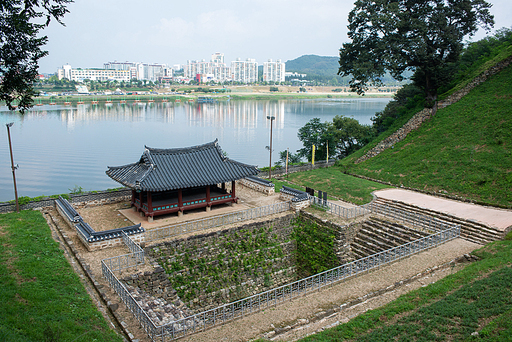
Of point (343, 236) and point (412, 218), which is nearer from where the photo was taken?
point (343, 236)

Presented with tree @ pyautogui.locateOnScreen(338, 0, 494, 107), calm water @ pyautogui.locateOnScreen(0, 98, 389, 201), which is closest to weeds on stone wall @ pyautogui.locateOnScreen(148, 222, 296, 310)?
tree @ pyautogui.locateOnScreen(338, 0, 494, 107)

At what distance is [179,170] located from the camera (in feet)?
71.5

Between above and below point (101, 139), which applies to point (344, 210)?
above

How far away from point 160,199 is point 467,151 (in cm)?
2370

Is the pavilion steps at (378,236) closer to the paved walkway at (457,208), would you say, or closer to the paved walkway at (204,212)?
the paved walkway at (457,208)

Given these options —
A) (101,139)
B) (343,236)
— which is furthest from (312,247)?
(101,139)

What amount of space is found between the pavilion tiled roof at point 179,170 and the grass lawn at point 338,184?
820 centimetres

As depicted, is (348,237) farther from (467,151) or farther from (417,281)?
(467,151)

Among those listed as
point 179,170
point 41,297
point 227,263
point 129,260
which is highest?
point 179,170

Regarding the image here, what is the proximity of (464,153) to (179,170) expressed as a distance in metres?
22.1

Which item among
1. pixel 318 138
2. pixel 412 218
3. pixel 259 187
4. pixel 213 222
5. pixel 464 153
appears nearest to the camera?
pixel 213 222

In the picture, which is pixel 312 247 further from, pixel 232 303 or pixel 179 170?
pixel 232 303

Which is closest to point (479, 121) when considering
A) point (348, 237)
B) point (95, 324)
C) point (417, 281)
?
point (348, 237)

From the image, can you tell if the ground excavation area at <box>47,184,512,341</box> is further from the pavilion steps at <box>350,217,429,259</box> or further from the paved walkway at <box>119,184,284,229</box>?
the pavilion steps at <box>350,217,429,259</box>
